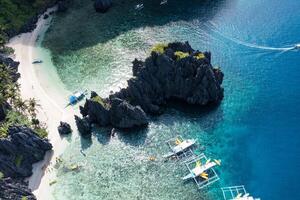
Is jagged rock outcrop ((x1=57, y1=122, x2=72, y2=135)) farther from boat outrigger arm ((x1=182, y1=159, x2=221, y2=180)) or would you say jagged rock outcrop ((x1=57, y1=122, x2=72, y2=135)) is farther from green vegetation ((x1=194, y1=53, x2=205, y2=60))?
green vegetation ((x1=194, y1=53, x2=205, y2=60))

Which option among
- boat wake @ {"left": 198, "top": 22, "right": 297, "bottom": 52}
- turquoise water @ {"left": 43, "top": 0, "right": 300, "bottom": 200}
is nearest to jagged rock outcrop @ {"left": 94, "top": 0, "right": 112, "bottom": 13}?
turquoise water @ {"left": 43, "top": 0, "right": 300, "bottom": 200}

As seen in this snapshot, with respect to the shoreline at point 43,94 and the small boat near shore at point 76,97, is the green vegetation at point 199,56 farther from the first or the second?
the shoreline at point 43,94

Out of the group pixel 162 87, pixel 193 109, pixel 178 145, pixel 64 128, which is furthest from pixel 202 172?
pixel 64 128

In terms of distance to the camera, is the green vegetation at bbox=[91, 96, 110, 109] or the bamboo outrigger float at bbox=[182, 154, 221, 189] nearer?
the bamboo outrigger float at bbox=[182, 154, 221, 189]

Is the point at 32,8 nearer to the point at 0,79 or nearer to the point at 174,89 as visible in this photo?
the point at 0,79

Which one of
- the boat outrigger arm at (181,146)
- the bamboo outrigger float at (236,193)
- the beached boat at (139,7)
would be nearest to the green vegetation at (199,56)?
the boat outrigger arm at (181,146)

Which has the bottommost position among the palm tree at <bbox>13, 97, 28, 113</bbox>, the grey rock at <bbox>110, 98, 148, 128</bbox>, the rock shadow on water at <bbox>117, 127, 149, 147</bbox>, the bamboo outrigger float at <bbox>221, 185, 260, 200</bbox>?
the bamboo outrigger float at <bbox>221, 185, 260, 200</bbox>
